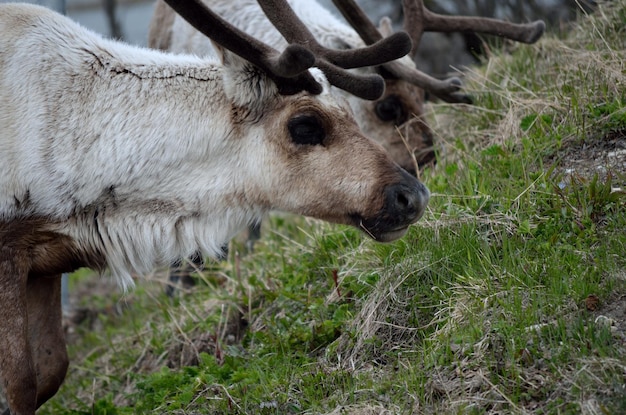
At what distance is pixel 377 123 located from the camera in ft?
22.5

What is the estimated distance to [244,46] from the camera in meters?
4.20

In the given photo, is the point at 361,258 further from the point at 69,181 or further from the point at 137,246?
the point at 69,181

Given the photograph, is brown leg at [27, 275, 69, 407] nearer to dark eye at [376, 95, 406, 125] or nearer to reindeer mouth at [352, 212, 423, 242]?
reindeer mouth at [352, 212, 423, 242]

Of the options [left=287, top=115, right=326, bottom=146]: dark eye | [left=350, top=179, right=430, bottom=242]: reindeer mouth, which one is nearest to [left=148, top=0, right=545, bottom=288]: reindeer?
[left=287, top=115, right=326, bottom=146]: dark eye

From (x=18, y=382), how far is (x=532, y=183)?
2.65 meters

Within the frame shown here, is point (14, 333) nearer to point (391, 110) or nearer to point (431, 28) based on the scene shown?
point (391, 110)

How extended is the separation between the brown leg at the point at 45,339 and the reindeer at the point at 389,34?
6.37 feet

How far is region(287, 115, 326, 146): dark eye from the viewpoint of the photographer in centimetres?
426

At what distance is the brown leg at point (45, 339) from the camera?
4.46m

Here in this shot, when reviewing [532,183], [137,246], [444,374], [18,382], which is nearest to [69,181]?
[137,246]

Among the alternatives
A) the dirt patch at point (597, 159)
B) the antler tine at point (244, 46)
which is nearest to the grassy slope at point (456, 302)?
the dirt patch at point (597, 159)

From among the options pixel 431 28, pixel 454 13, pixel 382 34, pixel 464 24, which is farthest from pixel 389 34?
pixel 454 13

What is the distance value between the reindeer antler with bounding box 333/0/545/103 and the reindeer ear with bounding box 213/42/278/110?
1.94m

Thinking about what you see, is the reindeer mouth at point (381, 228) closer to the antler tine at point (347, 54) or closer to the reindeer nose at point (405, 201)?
the reindeer nose at point (405, 201)
